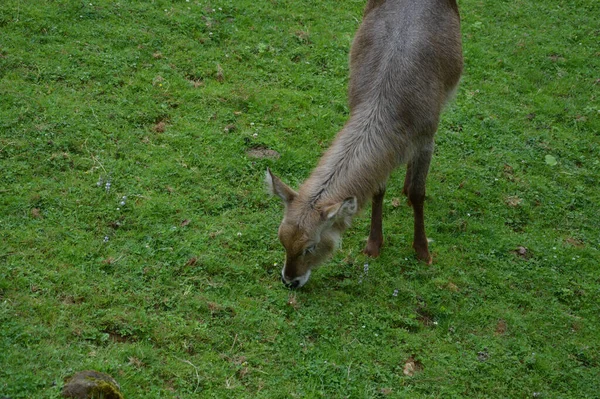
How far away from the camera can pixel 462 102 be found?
9156 mm

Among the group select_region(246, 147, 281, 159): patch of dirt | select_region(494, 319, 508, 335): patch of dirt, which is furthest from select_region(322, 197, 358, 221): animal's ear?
select_region(246, 147, 281, 159): patch of dirt

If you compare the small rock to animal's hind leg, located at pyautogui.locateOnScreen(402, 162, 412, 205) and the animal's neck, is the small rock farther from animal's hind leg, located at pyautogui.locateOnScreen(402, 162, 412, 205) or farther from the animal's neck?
animal's hind leg, located at pyautogui.locateOnScreen(402, 162, 412, 205)

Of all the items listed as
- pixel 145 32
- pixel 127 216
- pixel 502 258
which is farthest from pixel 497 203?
pixel 145 32

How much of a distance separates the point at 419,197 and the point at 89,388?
3.90m

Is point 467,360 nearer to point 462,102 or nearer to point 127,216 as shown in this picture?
point 127,216

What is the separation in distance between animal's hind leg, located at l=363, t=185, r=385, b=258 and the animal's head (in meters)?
0.85

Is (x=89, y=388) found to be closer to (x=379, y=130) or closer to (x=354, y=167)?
(x=354, y=167)

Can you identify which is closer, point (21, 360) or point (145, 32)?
point (21, 360)

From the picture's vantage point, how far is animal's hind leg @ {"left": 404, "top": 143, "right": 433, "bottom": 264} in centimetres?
671

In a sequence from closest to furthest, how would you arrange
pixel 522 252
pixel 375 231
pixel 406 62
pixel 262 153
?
pixel 406 62 < pixel 375 231 < pixel 522 252 < pixel 262 153

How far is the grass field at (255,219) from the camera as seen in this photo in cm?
528

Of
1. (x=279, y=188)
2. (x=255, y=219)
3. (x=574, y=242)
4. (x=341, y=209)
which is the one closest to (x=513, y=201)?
(x=574, y=242)

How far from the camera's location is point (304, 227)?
566 cm

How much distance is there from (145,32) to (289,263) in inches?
194
